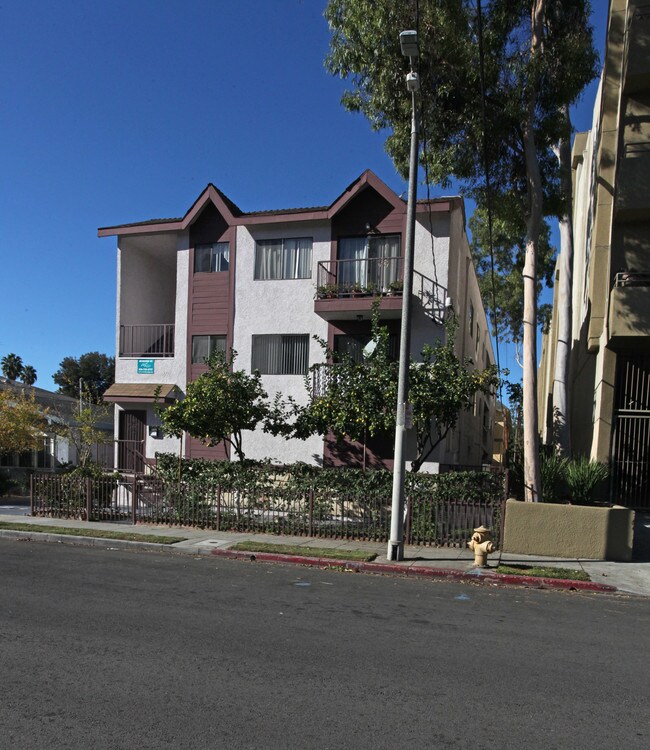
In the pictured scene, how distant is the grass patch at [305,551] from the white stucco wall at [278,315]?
21.5ft

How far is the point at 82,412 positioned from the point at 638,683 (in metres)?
20.9

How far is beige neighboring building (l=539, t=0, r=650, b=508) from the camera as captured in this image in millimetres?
14578

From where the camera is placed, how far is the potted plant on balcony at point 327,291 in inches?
688

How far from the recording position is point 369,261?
18.1 m

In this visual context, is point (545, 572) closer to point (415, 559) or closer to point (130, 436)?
point (415, 559)

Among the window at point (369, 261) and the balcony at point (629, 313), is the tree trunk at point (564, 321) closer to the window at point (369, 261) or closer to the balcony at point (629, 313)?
the balcony at point (629, 313)

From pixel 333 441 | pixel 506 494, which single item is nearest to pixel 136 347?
pixel 333 441

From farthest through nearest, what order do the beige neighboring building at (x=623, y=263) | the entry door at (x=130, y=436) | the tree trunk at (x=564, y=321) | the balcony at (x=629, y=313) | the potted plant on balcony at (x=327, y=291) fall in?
the entry door at (x=130, y=436), the potted plant on balcony at (x=327, y=291), the tree trunk at (x=564, y=321), the beige neighboring building at (x=623, y=263), the balcony at (x=629, y=313)

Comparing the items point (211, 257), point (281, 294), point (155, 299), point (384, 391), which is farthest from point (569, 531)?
point (155, 299)

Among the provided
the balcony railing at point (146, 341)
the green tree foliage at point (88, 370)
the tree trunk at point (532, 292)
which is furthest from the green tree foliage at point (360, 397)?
the green tree foliage at point (88, 370)

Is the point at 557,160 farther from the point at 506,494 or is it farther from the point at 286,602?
the point at 286,602

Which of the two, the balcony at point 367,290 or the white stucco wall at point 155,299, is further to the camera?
the white stucco wall at point 155,299

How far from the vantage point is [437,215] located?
57.3 ft

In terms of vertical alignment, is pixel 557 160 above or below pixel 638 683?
above
